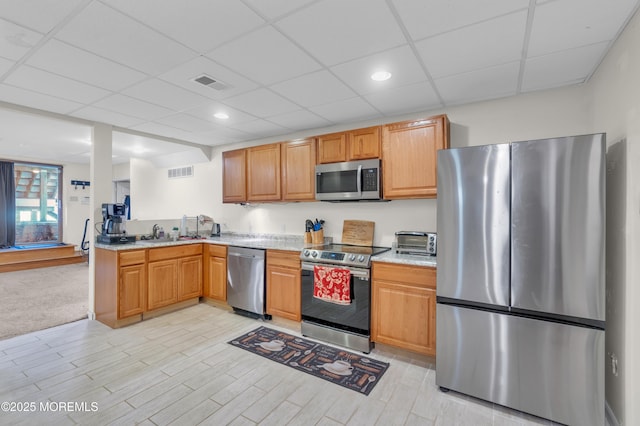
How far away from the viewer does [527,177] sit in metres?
2.04

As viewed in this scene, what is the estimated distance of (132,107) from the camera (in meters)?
3.24

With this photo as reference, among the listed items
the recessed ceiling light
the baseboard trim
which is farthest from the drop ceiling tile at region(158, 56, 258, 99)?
the baseboard trim

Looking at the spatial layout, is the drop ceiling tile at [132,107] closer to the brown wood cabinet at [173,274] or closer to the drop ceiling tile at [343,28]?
the brown wood cabinet at [173,274]

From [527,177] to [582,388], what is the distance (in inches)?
54.4

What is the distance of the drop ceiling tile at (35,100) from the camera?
2.79m

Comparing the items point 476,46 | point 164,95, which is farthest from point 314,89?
point 164,95

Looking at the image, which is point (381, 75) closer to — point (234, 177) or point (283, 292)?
point (283, 292)

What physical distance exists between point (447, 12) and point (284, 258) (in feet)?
8.98

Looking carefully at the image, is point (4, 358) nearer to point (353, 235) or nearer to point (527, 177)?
point (353, 235)

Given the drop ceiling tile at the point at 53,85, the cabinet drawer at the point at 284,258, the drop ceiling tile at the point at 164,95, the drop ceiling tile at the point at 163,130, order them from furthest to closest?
1. the drop ceiling tile at the point at 163,130
2. the cabinet drawer at the point at 284,258
3. the drop ceiling tile at the point at 164,95
4. the drop ceiling tile at the point at 53,85

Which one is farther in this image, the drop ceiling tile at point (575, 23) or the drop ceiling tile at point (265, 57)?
the drop ceiling tile at point (265, 57)

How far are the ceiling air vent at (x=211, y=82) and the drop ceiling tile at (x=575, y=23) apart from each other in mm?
2300

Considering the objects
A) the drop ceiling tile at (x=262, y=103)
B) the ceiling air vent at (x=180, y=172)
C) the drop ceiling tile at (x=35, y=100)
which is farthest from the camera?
the ceiling air vent at (x=180, y=172)

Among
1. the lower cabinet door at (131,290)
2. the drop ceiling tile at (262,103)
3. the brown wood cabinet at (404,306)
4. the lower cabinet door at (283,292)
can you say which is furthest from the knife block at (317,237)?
the lower cabinet door at (131,290)
